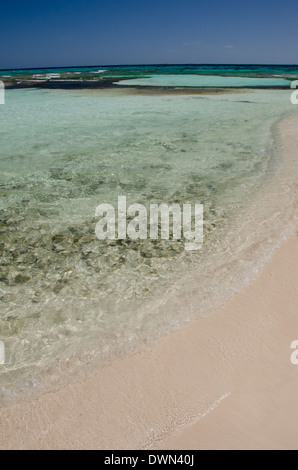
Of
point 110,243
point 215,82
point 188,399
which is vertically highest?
point 215,82

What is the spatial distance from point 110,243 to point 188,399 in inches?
113

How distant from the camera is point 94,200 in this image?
22.2ft

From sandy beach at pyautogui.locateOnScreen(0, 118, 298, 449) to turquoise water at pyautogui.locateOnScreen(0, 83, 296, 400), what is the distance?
25 centimetres

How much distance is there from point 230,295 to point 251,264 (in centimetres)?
75

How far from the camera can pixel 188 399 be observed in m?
2.73

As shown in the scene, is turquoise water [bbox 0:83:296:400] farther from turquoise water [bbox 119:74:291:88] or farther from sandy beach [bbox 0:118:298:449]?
turquoise water [bbox 119:74:291:88]

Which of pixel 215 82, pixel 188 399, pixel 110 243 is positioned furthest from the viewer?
pixel 215 82

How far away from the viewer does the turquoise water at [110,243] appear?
11.4 ft

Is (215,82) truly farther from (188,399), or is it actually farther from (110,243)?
(188,399)

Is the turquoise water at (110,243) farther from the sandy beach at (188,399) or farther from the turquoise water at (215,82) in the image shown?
the turquoise water at (215,82)

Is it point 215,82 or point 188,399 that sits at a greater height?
point 215,82

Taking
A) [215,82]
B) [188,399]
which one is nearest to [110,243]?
[188,399]
